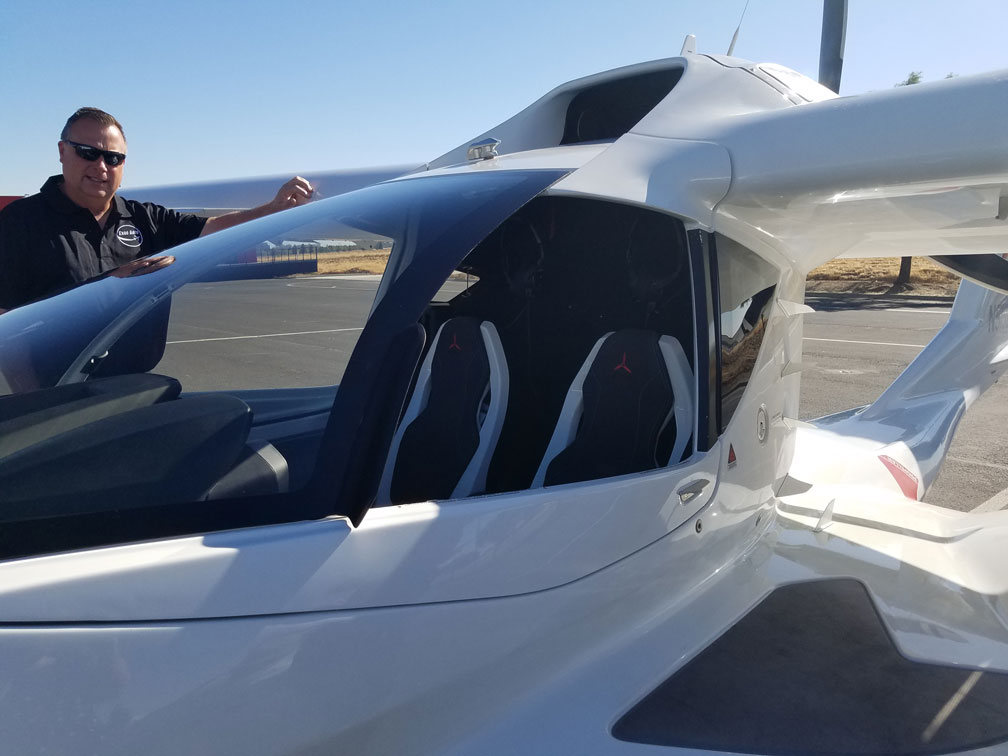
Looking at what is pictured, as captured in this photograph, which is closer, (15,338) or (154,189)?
(15,338)

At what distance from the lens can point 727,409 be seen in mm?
2439

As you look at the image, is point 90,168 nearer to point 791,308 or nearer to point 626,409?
point 626,409

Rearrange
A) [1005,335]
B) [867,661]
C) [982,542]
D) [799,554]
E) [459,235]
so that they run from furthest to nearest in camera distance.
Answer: [1005,335] < [982,542] < [799,554] < [867,661] < [459,235]

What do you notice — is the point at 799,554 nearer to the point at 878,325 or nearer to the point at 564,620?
the point at 564,620

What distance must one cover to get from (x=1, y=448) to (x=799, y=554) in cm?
252

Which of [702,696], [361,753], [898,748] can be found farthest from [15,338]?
[898,748]

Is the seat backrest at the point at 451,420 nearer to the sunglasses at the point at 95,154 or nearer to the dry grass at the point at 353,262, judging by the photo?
the dry grass at the point at 353,262

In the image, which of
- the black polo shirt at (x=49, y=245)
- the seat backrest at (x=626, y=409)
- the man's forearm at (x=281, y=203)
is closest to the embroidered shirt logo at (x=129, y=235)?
the black polo shirt at (x=49, y=245)

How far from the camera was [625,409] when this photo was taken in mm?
2395

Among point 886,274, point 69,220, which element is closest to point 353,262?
point 69,220

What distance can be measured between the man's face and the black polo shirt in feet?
0.23

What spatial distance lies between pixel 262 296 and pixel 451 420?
775mm

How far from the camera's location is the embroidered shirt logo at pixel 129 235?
3.34 meters

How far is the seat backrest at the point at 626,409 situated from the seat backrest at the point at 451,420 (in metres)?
0.20
